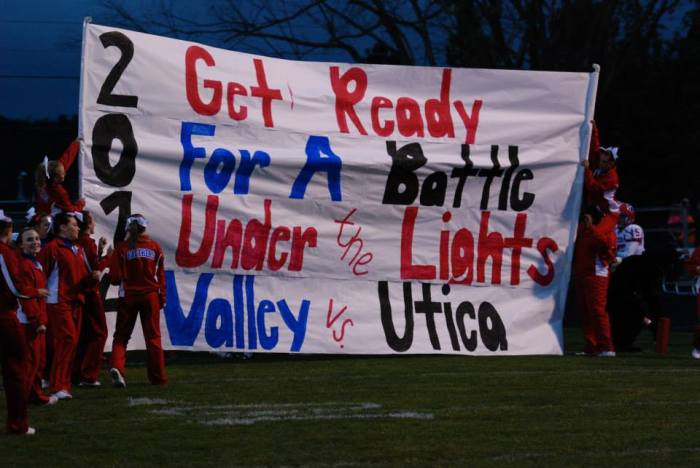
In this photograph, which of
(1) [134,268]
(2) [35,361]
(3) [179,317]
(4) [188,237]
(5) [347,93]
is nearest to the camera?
Result: (2) [35,361]

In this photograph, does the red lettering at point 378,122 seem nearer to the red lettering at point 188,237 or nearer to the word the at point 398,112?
the word the at point 398,112

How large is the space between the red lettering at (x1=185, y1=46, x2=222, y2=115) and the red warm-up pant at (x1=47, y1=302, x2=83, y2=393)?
3050mm

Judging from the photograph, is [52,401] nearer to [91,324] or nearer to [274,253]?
[91,324]

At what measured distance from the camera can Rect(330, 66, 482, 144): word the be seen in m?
14.5

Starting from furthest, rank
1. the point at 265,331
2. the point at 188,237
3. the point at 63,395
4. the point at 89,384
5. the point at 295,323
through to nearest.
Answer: the point at 295,323, the point at 265,331, the point at 188,237, the point at 89,384, the point at 63,395

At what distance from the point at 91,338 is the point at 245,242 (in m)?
2.32

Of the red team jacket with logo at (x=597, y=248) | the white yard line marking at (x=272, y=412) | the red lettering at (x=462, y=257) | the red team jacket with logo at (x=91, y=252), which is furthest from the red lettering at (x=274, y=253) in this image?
the white yard line marking at (x=272, y=412)

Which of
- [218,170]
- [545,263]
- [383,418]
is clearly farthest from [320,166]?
[383,418]

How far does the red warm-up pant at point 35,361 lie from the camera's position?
384 inches

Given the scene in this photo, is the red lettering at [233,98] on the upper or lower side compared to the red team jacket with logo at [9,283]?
upper

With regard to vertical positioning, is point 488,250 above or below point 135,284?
above

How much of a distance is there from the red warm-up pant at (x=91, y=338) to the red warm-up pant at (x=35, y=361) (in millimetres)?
967

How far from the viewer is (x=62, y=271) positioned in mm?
11398

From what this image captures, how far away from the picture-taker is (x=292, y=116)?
1429 cm
